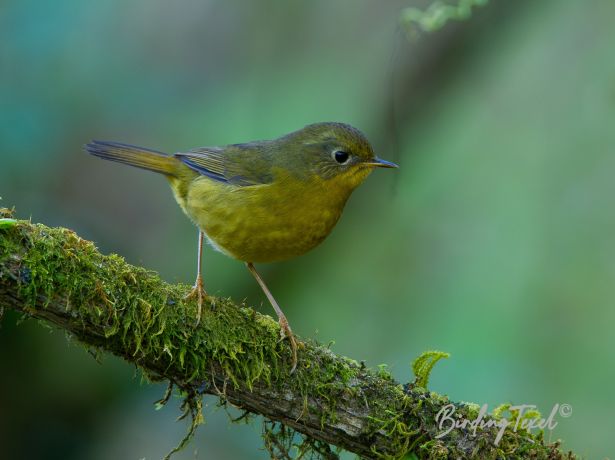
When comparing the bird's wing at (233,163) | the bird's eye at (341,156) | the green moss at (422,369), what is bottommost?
the green moss at (422,369)

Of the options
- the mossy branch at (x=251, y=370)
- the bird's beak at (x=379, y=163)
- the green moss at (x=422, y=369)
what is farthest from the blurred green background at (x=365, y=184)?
the green moss at (x=422, y=369)

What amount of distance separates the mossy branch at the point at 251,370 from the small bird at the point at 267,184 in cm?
76

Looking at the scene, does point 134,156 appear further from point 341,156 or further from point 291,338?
point 291,338

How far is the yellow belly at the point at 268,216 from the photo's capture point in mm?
4270

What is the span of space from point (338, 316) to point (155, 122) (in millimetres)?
2615

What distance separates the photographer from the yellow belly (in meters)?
4.27

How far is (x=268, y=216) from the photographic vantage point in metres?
4.30

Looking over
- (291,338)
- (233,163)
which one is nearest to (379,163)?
(233,163)

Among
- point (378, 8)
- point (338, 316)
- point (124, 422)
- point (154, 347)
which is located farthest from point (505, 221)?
point (154, 347)

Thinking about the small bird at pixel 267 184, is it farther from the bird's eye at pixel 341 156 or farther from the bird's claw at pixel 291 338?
the bird's claw at pixel 291 338

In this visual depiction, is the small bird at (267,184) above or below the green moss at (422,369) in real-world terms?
above

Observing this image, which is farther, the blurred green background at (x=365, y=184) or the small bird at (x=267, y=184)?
the blurred green background at (x=365, y=184)

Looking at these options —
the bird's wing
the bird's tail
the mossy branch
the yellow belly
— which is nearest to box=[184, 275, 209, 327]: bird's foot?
the mossy branch

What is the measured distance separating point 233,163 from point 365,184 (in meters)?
1.71
